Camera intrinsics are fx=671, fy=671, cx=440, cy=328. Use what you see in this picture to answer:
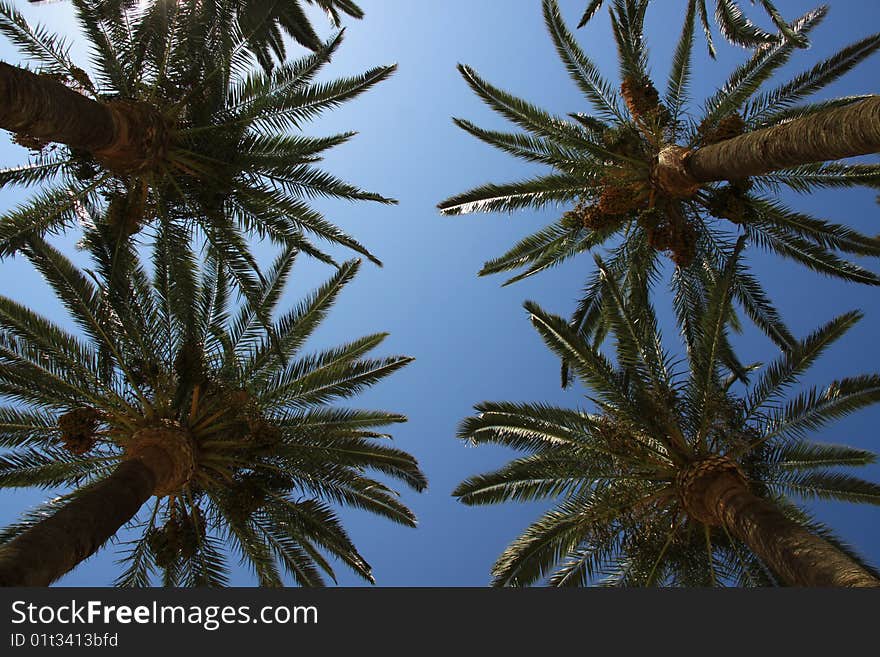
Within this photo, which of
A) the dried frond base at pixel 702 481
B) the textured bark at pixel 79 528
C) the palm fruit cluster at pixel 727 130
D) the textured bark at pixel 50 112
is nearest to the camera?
the textured bark at pixel 79 528

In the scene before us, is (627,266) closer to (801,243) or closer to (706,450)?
(801,243)

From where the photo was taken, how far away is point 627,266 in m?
11.8

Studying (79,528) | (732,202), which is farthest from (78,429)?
(732,202)

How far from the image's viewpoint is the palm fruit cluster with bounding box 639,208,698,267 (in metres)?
10.3

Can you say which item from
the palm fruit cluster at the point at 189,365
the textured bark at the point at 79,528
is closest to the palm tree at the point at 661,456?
the palm fruit cluster at the point at 189,365

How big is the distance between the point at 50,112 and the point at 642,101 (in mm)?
8330

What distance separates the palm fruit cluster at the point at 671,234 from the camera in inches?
406

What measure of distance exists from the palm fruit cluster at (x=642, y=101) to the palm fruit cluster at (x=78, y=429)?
30.1 feet

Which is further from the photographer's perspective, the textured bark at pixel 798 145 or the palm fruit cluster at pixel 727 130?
the palm fruit cluster at pixel 727 130

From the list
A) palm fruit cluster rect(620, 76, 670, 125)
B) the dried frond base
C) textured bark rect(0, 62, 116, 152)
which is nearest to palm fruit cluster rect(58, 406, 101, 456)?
textured bark rect(0, 62, 116, 152)

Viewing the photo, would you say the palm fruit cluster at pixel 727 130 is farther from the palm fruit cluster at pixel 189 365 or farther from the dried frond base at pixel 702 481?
the palm fruit cluster at pixel 189 365

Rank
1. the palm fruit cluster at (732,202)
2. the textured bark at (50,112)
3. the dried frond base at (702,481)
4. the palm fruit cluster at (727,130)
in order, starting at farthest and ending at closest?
the palm fruit cluster at (732,202) < the palm fruit cluster at (727,130) < the dried frond base at (702,481) < the textured bark at (50,112)

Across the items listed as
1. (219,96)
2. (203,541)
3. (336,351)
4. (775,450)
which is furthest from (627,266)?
(203,541)

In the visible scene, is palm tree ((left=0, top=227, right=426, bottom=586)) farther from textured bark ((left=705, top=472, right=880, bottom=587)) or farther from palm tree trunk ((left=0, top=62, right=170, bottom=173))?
textured bark ((left=705, top=472, right=880, bottom=587))
